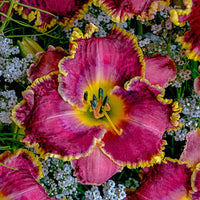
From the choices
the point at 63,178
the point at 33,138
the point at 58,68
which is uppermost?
the point at 58,68

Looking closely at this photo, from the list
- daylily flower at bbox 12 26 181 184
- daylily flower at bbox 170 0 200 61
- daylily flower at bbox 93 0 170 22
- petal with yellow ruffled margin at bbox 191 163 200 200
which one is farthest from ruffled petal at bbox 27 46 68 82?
petal with yellow ruffled margin at bbox 191 163 200 200

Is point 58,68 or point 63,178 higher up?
point 58,68

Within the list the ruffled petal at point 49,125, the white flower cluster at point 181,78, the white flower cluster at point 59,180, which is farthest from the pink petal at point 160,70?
the white flower cluster at point 59,180

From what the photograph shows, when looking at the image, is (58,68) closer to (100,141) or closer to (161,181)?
(100,141)

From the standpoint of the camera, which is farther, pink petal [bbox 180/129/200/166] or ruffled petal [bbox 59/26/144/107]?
pink petal [bbox 180/129/200/166]

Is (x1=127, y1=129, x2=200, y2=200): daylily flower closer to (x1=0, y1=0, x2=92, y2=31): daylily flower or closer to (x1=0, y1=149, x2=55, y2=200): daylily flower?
(x1=0, y1=149, x2=55, y2=200): daylily flower

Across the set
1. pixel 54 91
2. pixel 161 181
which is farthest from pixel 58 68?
pixel 161 181

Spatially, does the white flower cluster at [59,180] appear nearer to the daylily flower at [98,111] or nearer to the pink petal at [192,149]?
the daylily flower at [98,111]

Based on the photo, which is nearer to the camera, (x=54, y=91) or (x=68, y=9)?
(x=54, y=91)
